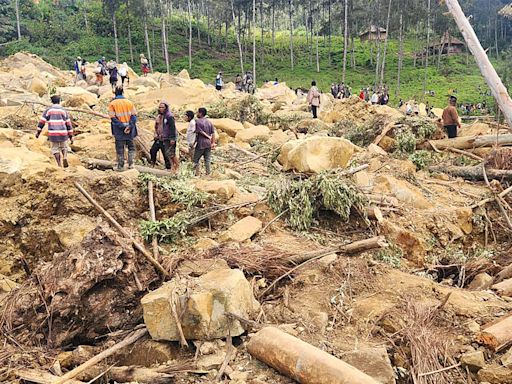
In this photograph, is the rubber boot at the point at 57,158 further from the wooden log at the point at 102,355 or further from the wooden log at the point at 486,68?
the wooden log at the point at 486,68

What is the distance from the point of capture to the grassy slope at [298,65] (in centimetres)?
3850

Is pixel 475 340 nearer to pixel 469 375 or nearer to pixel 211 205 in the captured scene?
pixel 469 375

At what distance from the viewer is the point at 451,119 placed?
11.8m

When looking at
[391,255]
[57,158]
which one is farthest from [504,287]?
[57,158]

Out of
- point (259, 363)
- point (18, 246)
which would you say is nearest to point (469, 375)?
point (259, 363)

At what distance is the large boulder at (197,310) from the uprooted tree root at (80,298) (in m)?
0.52

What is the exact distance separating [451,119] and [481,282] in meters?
6.81

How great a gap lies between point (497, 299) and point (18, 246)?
5.76 m

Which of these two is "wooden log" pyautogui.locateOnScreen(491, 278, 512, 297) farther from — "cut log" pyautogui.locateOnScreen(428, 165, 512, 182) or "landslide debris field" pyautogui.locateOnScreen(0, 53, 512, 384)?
"cut log" pyautogui.locateOnScreen(428, 165, 512, 182)

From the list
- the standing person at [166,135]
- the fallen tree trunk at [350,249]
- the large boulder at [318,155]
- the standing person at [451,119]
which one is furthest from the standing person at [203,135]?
the standing person at [451,119]

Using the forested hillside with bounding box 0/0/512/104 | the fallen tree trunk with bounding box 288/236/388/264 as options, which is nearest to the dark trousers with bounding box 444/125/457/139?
the fallen tree trunk with bounding box 288/236/388/264

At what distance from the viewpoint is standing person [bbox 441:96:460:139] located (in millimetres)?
11781

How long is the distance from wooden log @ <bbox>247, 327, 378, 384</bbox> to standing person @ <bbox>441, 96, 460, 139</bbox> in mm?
9368

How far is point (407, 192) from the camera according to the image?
27.5 feet
